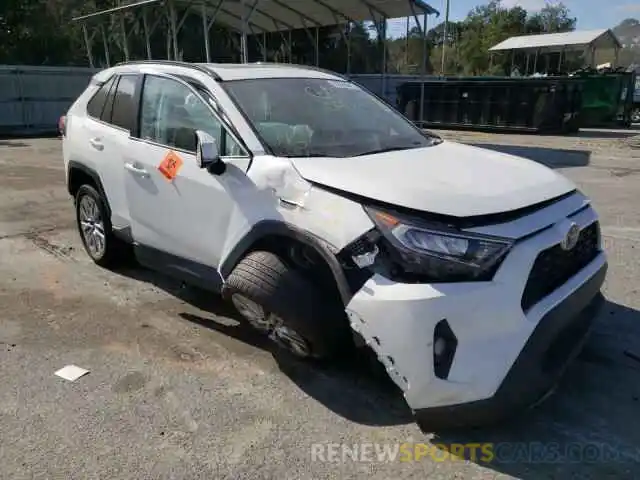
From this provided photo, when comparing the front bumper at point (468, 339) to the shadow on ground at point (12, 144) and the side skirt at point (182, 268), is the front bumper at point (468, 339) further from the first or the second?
the shadow on ground at point (12, 144)

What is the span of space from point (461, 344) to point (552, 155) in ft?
41.2

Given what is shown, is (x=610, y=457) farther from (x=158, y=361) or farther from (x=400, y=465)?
(x=158, y=361)

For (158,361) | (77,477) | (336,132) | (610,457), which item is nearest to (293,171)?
(336,132)

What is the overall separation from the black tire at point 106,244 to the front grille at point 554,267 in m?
3.51

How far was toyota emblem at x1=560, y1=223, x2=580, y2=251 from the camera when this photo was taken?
2.75 meters

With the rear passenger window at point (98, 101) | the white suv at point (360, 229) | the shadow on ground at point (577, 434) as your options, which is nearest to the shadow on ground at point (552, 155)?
the rear passenger window at point (98, 101)

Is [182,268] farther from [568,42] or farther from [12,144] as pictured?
[568,42]

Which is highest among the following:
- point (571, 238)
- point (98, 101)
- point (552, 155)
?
point (98, 101)

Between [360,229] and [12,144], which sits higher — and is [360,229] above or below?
above

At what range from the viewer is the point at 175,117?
3.96 m

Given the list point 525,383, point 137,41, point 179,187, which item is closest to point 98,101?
point 179,187

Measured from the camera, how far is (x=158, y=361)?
347 centimetres

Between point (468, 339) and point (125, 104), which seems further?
point (125, 104)

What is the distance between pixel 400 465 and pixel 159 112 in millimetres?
2937
